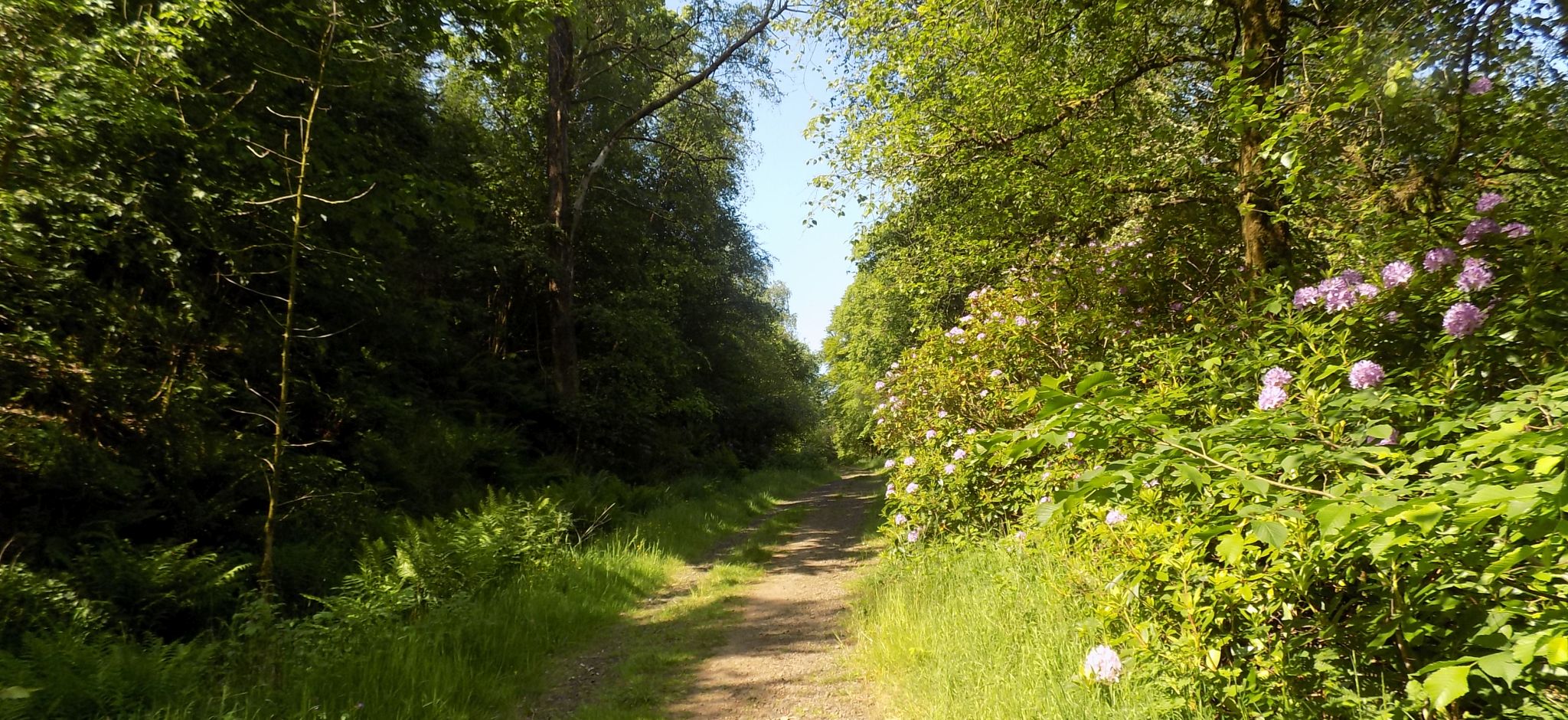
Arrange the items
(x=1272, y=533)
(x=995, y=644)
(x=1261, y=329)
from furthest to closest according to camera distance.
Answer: (x=995, y=644)
(x=1261, y=329)
(x=1272, y=533)

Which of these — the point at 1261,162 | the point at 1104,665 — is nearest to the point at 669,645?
the point at 1104,665

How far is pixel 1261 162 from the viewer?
3834mm

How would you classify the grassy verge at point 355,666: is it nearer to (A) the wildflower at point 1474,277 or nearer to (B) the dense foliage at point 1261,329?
(B) the dense foliage at point 1261,329

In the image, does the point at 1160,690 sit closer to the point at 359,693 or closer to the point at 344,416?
the point at 359,693

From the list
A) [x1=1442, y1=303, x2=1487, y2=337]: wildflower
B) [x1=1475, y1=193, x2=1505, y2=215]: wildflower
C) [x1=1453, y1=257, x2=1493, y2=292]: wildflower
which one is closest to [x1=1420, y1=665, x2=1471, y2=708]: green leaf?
[x1=1442, y1=303, x2=1487, y2=337]: wildflower

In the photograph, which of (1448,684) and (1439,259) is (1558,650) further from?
(1439,259)

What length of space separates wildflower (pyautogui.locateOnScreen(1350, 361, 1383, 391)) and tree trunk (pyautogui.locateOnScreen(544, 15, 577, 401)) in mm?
12073

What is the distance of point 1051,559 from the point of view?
4000mm

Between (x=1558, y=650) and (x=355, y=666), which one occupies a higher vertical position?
(x=1558, y=650)

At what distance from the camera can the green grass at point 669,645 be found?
402cm

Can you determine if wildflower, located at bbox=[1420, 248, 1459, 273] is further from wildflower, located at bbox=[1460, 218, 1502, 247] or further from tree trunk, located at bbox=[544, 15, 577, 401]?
tree trunk, located at bbox=[544, 15, 577, 401]

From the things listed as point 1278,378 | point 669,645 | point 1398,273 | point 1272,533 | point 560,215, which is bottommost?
point 669,645

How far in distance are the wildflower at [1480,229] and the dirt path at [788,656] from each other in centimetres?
362

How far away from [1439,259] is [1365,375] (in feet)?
2.41
